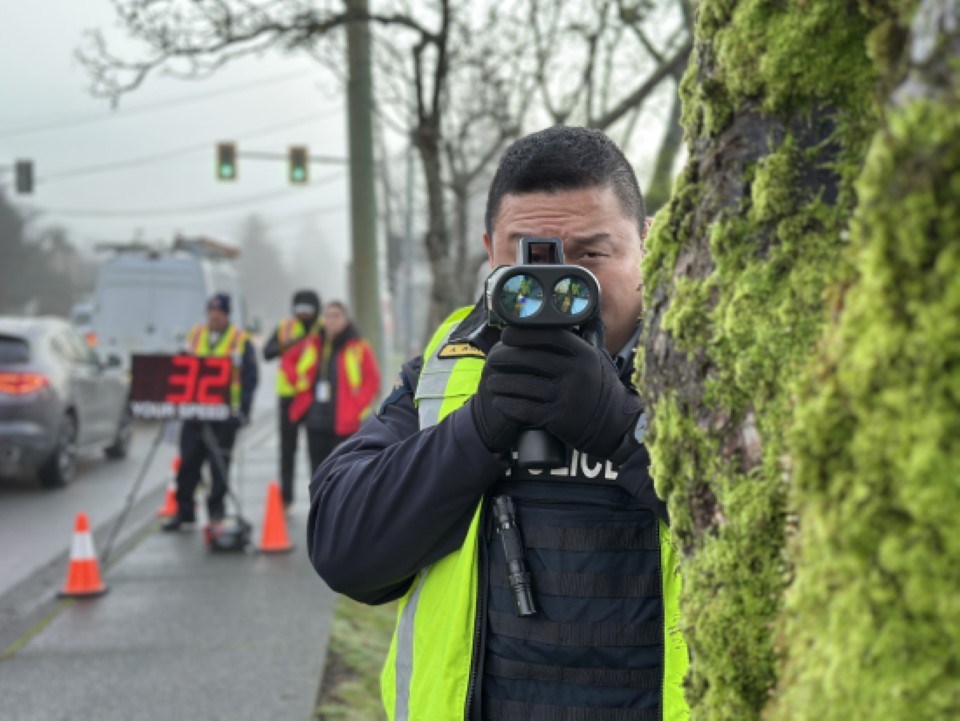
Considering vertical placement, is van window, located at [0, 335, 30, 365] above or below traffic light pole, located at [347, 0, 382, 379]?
below

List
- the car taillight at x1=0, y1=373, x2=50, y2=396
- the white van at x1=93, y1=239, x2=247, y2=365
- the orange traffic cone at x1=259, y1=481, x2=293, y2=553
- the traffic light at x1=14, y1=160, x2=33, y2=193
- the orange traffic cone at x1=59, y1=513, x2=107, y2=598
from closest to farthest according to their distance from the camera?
the orange traffic cone at x1=59, y1=513, x2=107, y2=598 → the orange traffic cone at x1=259, y1=481, x2=293, y2=553 → the car taillight at x1=0, y1=373, x2=50, y2=396 → the white van at x1=93, y1=239, x2=247, y2=365 → the traffic light at x1=14, y1=160, x2=33, y2=193

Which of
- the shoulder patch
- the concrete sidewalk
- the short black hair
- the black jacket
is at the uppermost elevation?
the short black hair

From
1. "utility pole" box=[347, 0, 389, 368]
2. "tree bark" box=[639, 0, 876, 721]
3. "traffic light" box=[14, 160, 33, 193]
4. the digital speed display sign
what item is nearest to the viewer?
"tree bark" box=[639, 0, 876, 721]

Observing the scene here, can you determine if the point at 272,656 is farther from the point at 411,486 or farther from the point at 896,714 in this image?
the point at 896,714

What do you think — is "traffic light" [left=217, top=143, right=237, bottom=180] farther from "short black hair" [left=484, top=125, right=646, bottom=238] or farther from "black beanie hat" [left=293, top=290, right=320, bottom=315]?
"short black hair" [left=484, top=125, right=646, bottom=238]

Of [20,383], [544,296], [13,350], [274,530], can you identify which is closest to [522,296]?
[544,296]

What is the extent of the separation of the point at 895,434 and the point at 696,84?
1.49 feet

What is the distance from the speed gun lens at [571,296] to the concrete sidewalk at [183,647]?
138 inches

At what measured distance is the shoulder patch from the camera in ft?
6.06

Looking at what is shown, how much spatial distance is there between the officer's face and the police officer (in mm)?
117

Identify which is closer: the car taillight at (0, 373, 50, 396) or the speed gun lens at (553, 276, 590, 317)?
the speed gun lens at (553, 276, 590, 317)

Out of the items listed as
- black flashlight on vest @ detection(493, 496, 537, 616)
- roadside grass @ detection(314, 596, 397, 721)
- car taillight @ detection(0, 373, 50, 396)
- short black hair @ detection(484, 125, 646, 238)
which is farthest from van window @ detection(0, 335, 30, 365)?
black flashlight on vest @ detection(493, 496, 537, 616)

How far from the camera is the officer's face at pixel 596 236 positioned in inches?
77.8

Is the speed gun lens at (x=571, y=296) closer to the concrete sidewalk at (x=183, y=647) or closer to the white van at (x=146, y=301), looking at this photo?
the concrete sidewalk at (x=183, y=647)
